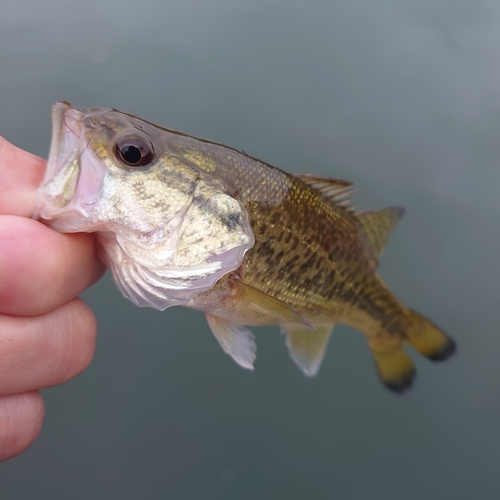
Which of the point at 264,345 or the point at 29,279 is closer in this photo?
the point at 29,279

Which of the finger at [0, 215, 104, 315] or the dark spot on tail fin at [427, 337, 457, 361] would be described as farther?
the dark spot on tail fin at [427, 337, 457, 361]

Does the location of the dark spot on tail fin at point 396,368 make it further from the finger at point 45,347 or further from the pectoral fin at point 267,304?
the finger at point 45,347

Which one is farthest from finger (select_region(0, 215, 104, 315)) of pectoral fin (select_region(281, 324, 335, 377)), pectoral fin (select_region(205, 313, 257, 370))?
pectoral fin (select_region(281, 324, 335, 377))

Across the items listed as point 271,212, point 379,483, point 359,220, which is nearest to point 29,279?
point 271,212

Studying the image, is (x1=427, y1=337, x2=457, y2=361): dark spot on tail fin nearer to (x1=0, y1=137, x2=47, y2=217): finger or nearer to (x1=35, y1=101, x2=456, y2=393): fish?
(x1=35, y1=101, x2=456, y2=393): fish

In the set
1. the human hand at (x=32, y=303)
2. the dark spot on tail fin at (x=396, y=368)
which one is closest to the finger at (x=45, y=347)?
the human hand at (x=32, y=303)

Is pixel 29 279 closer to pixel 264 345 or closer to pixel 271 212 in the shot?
pixel 271 212
